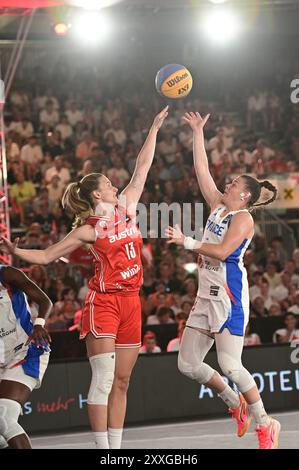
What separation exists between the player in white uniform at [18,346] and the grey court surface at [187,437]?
7.83 ft

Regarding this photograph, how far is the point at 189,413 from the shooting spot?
12.2m

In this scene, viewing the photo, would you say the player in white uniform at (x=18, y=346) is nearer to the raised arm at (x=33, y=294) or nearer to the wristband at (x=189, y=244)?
the raised arm at (x=33, y=294)

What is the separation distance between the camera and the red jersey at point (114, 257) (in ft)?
25.7

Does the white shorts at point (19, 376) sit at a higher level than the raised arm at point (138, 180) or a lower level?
lower

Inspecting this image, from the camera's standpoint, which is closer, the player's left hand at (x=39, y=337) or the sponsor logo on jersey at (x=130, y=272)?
the player's left hand at (x=39, y=337)

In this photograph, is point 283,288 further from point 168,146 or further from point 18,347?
point 18,347

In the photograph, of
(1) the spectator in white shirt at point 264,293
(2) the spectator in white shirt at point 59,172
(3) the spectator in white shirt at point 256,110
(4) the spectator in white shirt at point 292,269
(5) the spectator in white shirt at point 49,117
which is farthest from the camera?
(3) the spectator in white shirt at point 256,110

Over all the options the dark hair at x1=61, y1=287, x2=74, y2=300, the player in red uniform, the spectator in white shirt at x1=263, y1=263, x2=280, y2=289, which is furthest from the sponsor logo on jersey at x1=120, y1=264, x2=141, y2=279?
the spectator in white shirt at x1=263, y1=263, x2=280, y2=289

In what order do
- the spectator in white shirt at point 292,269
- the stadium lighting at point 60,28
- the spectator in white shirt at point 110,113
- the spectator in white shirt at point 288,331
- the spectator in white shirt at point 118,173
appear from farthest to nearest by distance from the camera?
the spectator in white shirt at point 110,113
the stadium lighting at point 60,28
the spectator in white shirt at point 118,173
the spectator in white shirt at point 292,269
the spectator in white shirt at point 288,331

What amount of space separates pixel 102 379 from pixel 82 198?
1.37 m

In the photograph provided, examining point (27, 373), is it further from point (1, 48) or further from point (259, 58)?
point (259, 58)

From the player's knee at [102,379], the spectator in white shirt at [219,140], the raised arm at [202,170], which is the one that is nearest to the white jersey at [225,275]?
the raised arm at [202,170]

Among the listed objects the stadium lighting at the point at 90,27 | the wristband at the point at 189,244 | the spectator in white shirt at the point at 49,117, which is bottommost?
the wristband at the point at 189,244

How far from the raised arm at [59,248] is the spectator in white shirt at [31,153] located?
10.4m
